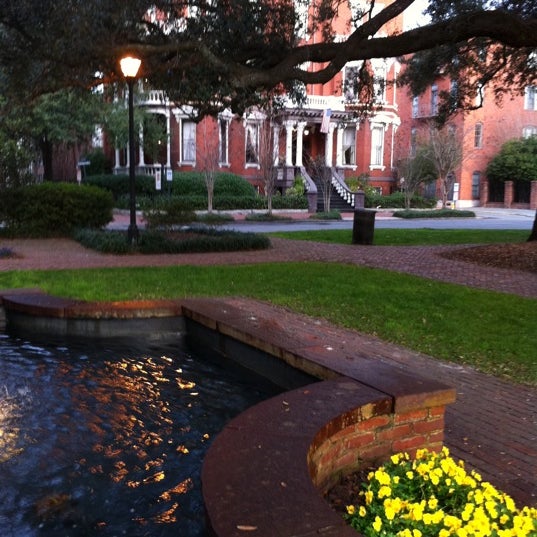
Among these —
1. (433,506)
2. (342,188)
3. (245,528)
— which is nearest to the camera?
(245,528)

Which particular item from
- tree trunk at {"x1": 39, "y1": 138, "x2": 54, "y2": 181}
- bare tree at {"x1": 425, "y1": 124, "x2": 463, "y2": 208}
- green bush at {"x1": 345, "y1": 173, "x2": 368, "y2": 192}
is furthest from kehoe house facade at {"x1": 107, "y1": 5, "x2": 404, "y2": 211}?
tree trunk at {"x1": 39, "y1": 138, "x2": 54, "y2": 181}

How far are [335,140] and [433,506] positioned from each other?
127ft

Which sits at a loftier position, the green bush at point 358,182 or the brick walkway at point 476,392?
the green bush at point 358,182

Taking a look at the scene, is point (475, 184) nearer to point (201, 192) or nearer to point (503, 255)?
point (201, 192)

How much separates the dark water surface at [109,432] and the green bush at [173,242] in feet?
23.9

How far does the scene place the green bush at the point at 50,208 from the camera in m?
17.5

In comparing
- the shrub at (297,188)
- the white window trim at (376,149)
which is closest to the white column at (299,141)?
the shrub at (297,188)

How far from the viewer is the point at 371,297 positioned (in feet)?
28.9

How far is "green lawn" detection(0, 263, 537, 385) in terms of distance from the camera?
6359 mm

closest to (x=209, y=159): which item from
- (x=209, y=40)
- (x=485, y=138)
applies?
(x=209, y=40)

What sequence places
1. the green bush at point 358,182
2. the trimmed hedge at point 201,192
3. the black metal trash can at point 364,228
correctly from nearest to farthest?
the black metal trash can at point 364,228
the trimmed hedge at point 201,192
the green bush at point 358,182

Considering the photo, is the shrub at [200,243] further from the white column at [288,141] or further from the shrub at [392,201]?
the shrub at [392,201]

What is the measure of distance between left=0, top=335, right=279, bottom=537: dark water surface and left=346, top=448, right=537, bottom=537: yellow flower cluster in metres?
1.04

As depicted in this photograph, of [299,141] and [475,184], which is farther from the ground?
[299,141]
